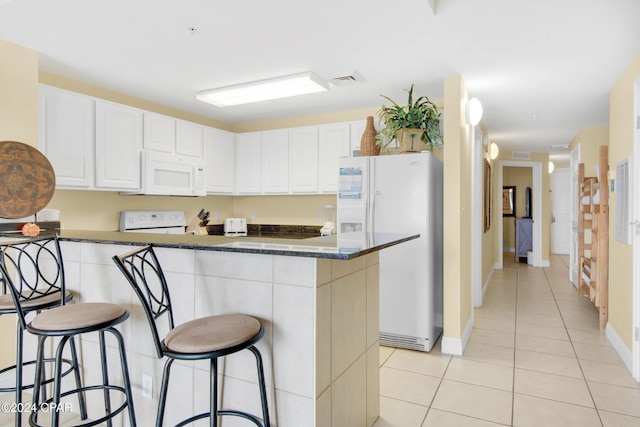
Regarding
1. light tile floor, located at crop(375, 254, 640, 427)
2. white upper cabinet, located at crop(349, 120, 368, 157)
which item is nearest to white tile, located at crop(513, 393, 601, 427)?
light tile floor, located at crop(375, 254, 640, 427)

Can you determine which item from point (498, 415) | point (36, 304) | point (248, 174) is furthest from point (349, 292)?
point (248, 174)

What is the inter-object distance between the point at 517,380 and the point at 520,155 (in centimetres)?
587

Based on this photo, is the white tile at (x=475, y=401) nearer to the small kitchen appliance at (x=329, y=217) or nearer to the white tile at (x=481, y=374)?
the white tile at (x=481, y=374)

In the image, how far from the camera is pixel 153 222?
13.1ft

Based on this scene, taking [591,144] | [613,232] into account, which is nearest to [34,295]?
[613,232]

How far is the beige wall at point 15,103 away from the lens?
8.29ft

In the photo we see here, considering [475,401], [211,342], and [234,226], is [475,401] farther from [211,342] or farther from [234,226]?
[234,226]

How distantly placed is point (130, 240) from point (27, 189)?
1114 millimetres

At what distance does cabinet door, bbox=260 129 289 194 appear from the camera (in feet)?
14.8

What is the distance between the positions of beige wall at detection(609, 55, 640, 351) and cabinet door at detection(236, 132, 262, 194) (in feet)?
11.4

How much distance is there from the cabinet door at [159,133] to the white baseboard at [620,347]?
424 cm

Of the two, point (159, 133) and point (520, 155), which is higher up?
point (520, 155)

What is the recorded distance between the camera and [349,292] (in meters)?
1.79

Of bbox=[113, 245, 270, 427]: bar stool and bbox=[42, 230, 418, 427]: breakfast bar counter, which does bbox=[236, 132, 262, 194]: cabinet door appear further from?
bbox=[113, 245, 270, 427]: bar stool
